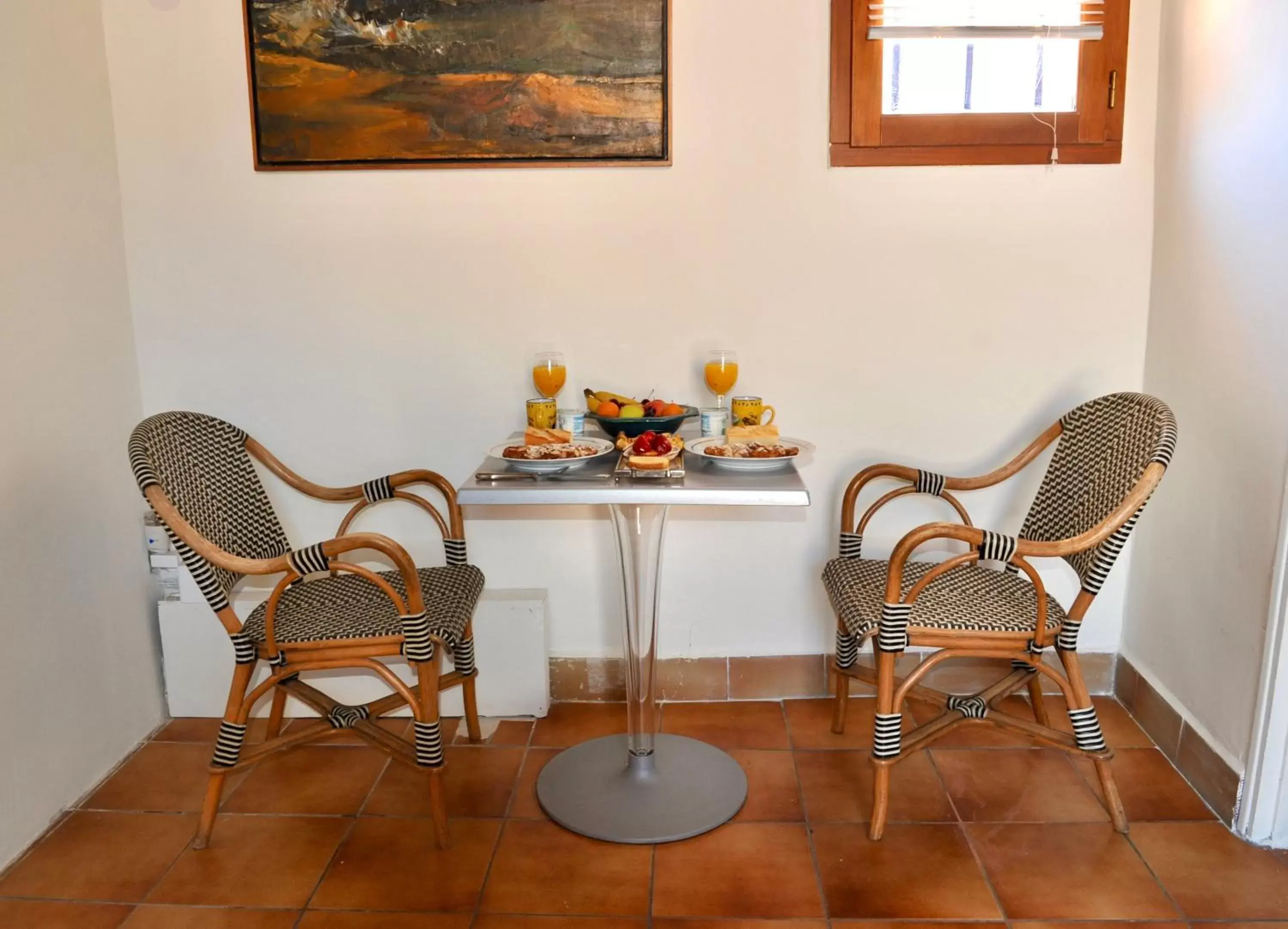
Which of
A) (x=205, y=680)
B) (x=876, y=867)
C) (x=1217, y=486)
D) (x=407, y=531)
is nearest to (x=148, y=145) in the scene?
(x=407, y=531)

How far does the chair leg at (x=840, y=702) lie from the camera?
2561mm

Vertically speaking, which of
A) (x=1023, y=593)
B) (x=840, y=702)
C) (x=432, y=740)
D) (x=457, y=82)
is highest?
(x=457, y=82)

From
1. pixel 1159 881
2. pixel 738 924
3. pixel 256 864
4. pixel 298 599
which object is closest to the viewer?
pixel 738 924

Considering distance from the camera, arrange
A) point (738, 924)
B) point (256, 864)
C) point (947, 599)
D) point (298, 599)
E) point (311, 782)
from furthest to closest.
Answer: point (311, 782) < point (298, 599) < point (947, 599) < point (256, 864) < point (738, 924)

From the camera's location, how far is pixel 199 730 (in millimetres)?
2674

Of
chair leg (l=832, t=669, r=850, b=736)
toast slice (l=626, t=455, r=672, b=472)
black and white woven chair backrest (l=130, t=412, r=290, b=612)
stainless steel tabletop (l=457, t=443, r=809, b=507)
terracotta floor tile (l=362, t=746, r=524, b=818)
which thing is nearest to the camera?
stainless steel tabletop (l=457, t=443, r=809, b=507)

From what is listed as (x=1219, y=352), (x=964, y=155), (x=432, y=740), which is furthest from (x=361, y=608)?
(x=1219, y=352)

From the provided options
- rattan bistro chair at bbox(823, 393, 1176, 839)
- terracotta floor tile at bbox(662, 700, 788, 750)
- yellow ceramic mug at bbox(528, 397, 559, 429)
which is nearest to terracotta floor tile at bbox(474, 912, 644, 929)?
rattan bistro chair at bbox(823, 393, 1176, 839)

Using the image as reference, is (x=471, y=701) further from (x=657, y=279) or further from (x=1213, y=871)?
(x=1213, y=871)

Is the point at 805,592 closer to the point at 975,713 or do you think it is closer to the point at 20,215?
the point at 975,713

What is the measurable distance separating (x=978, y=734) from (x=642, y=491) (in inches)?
51.5

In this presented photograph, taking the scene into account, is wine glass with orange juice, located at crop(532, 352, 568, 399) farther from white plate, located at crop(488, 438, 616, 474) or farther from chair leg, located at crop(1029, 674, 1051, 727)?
chair leg, located at crop(1029, 674, 1051, 727)

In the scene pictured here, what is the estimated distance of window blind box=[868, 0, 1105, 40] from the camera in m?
2.48

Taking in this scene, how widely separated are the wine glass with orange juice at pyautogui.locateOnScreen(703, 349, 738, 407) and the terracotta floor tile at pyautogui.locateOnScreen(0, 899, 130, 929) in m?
1.65
